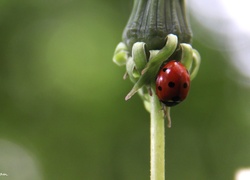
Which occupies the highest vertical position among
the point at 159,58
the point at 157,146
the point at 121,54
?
the point at 121,54

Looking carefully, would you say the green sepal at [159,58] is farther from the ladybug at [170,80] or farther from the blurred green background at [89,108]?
the blurred green background at [89,108]

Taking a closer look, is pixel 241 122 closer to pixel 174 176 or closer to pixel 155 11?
pixel 174 176

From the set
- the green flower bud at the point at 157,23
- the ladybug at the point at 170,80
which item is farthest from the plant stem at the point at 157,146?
the green flower bud at the point at 157,23

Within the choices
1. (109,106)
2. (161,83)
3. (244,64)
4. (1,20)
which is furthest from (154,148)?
(244,64)

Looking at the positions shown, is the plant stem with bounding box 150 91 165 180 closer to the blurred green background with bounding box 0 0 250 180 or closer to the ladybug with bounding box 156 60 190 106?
the ladybug with bounding box 156 60 190 106

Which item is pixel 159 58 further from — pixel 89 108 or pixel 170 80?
pixel 89 108

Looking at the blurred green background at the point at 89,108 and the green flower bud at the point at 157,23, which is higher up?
the blurred green background at the point at 89,108

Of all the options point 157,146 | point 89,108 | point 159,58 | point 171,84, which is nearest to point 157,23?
point 159,58
